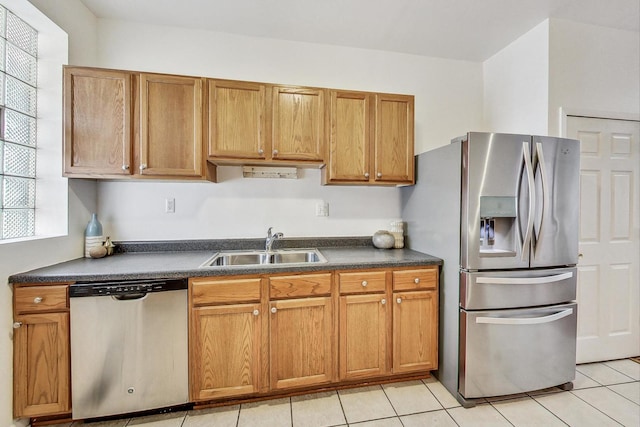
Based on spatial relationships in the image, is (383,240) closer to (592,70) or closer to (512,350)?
(512,350)

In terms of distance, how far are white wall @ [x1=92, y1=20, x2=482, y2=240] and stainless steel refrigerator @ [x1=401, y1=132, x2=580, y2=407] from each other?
35.6 inches

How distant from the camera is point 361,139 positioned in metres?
2.21

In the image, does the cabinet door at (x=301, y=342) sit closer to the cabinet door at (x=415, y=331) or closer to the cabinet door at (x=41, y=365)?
the cabinet door at (x=415, y=331)

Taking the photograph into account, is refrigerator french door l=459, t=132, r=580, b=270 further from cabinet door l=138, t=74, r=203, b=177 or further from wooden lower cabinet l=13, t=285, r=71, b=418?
wooden lower cabinet l=13, t=285, r=71, b=418

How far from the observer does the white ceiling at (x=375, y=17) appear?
200 cm

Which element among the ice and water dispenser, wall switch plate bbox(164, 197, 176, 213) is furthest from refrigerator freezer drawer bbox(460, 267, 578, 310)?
wall switch plate bbox(164, 197, 176, 213)

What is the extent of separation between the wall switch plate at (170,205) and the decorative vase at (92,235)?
461 millimetres

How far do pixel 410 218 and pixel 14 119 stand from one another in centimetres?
284

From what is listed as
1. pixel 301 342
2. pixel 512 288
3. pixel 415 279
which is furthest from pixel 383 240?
pixel 301 342

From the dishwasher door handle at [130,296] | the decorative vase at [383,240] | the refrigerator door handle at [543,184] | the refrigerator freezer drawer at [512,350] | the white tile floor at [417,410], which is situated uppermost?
the refrigerator door handle at [543,184]

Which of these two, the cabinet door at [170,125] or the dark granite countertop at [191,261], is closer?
the dark granite countertop at [191,261]

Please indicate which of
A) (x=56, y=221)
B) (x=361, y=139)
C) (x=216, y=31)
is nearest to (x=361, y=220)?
(x=361, y=139)

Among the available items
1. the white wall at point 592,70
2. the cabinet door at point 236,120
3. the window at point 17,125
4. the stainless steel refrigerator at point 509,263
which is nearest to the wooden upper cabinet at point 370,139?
the stainless steel refrigerator at point 509,263

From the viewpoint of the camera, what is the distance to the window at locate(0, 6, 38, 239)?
162 centimetres
